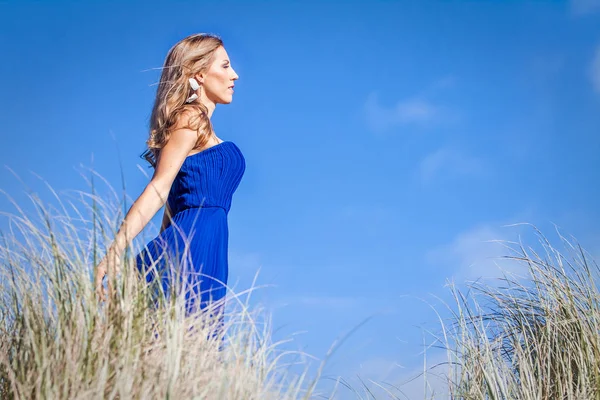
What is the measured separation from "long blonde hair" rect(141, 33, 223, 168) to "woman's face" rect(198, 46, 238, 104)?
0.11 ft

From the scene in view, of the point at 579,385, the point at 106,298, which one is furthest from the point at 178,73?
the point at 579,385

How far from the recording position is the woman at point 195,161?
10.3 feet

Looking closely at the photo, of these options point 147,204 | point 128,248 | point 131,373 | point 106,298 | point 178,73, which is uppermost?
point 178,73

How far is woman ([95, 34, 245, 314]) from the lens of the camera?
3.13 metres

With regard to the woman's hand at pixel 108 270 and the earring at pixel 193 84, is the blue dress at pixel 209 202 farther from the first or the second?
the woman's hand at pixel 108 270

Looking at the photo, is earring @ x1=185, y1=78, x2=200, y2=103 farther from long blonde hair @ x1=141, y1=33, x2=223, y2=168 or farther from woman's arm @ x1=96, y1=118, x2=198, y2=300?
woman's arm @ x1=96, y1=118, x2=198, y2=300

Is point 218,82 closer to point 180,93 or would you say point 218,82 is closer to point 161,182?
point 180,93

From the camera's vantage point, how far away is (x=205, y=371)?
89.7 inches

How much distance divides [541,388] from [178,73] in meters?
2.40

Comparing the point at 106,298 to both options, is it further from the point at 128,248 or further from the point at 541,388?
the point at 541,388

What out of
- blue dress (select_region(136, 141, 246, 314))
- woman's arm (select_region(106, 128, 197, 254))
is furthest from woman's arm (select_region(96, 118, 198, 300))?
blue dress (select_region(136, 141, 246, 314))

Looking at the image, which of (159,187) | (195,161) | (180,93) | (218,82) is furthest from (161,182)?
(218,82)

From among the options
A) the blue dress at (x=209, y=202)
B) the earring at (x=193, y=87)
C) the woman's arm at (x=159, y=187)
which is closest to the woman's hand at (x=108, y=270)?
the woman's arm at (x=159, y=187)

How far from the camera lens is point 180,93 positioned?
3.54 metres
